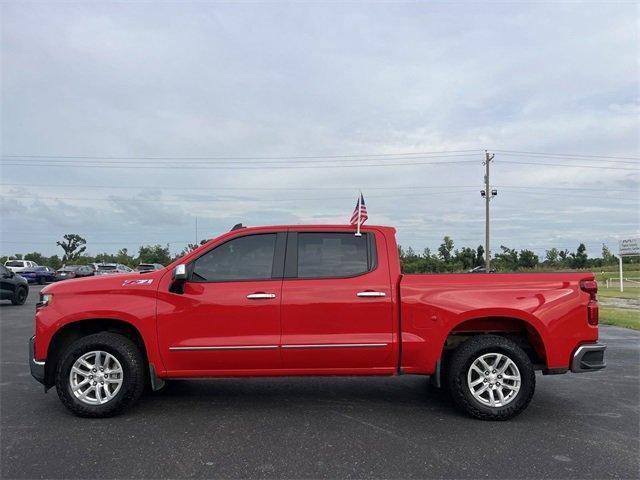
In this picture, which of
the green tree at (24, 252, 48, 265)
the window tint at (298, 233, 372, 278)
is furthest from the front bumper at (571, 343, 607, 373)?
the green tree at (24, 252, 48, 265)

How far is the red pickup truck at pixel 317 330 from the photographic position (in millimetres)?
5059

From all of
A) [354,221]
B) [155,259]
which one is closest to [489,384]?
[354,221]

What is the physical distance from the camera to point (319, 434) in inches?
182

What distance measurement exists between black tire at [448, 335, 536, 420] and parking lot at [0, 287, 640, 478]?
14 cm

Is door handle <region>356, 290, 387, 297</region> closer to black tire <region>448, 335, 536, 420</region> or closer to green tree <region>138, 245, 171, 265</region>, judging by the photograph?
black tire <region>448, 335, 536, 420</region>

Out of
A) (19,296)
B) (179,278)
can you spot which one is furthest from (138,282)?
(19,296)

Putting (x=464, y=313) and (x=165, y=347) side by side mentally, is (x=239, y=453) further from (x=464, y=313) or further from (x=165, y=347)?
(x=464, y=313)

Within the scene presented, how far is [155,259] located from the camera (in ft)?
197

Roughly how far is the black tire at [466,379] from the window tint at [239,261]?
206cm

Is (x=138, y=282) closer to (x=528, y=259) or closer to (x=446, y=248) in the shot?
(x=446, y=248)

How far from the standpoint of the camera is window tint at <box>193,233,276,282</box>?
527 centimetres

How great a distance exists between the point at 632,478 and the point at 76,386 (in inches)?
189

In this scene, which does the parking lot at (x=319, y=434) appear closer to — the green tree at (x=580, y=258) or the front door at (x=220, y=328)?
the front door at (x=220, y=328)

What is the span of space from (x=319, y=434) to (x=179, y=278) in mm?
1939
